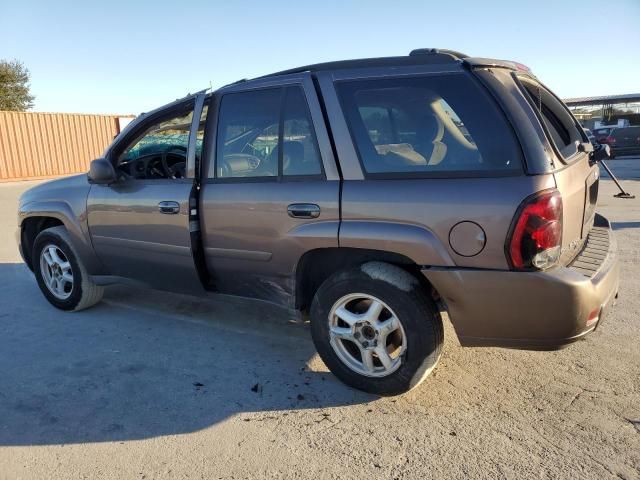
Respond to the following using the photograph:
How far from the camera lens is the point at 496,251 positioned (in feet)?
8.23

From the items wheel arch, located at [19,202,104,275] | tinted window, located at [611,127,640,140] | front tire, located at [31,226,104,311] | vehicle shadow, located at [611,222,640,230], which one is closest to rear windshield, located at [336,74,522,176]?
wheel arch, located at [19,202,104,275]

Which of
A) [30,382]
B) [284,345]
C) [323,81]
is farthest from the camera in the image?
[284,345]

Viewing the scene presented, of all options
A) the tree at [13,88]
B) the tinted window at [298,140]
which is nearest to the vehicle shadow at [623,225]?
the tinted window at [298,140]

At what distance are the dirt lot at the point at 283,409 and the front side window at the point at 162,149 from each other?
1.42 m

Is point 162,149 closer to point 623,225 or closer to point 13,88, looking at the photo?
point 623,225

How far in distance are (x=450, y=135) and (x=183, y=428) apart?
2.21 metres

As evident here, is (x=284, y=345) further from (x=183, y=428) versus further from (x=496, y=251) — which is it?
(x=496, y=251)

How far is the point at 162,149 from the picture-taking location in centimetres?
474

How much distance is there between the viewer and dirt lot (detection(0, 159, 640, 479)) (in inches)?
96.1

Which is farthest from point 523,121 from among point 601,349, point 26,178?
point 26,178

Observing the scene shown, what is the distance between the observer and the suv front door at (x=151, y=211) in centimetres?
363

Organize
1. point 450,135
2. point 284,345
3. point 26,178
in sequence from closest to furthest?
point 450,135 → point 284,345 → point 26,178

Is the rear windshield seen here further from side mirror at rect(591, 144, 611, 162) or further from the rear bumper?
side mirror at rect(591, 144, 611, 162)

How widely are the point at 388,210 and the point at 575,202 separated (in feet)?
3.44
